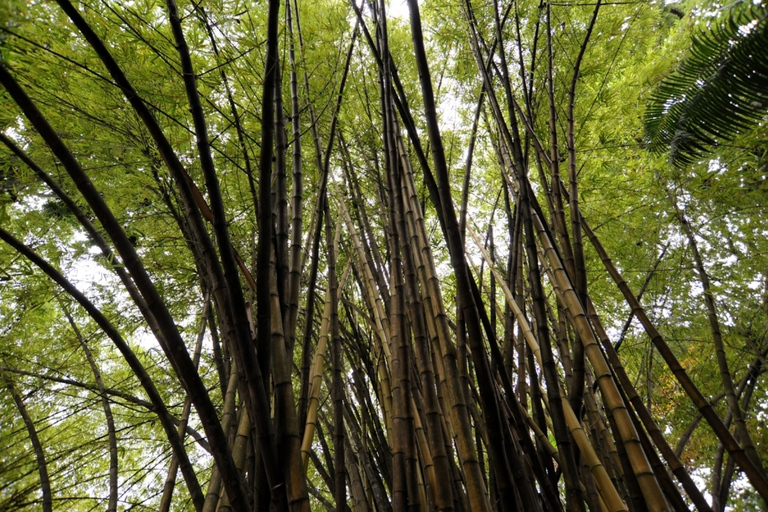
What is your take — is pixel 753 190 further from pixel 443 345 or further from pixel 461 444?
pixel 461 444

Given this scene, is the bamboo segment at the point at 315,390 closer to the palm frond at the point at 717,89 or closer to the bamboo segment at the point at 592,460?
the bamboo segment at the point at 592,460

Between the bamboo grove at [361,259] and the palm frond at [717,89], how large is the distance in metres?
0.51

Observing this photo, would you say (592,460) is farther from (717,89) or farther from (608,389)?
(717,89)

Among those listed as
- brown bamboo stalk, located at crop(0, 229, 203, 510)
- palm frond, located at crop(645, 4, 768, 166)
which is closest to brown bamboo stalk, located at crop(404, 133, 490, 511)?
brown bamboo stalk, located at crop(0, 229, 203, 510)

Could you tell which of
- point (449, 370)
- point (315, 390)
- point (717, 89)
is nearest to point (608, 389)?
point (449, 370)

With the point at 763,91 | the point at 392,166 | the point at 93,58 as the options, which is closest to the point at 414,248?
the point at 392,166

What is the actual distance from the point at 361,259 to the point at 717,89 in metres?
1.68

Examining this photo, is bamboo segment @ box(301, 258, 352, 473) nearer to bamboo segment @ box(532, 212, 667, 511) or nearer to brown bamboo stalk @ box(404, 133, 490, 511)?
brown bamboo stalk @ box(404, 133, 490, 511)

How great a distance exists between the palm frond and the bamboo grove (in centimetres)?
51

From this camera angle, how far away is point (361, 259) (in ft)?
6.31

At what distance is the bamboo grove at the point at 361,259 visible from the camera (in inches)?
40.8

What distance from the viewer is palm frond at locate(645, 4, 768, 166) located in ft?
5.98

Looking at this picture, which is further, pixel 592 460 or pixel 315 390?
pixel 315 390

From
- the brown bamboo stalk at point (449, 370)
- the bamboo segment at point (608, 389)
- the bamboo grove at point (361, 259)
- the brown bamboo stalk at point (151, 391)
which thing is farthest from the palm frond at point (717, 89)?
the brown bamboo stalk at point (151, 391)
